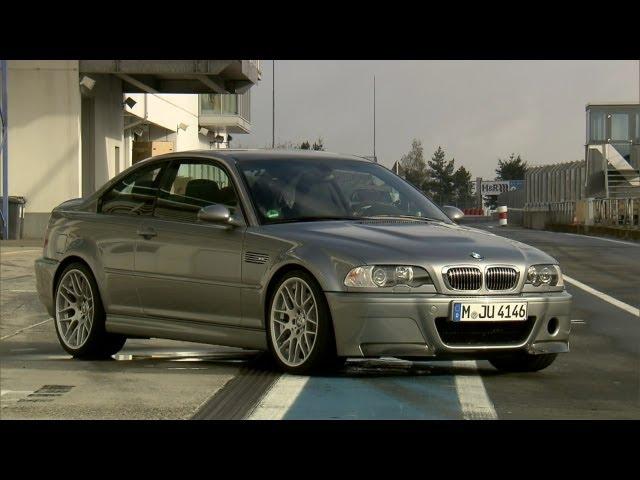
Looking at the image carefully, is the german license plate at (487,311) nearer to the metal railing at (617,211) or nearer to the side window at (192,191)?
the side window at (192,191)

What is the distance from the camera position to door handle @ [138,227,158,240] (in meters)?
9.59

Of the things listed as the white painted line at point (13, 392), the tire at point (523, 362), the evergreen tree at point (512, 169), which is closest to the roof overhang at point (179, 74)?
the tire at point (523, 362)

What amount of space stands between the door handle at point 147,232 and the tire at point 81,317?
574 mm

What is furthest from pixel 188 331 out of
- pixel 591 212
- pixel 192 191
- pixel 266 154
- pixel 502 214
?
pixel 502 214

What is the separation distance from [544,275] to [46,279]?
12.8 ft

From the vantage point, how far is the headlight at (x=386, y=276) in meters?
8.21

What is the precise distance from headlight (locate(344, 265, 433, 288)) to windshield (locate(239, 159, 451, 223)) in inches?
39.5

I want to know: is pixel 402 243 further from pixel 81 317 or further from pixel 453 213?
pixel 81 317

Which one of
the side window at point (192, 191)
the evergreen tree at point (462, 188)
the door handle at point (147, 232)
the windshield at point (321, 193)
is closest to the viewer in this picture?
the windshield at point (321, 193)

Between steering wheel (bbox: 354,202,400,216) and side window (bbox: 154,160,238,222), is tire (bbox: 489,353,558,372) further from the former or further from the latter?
side window (bbox: 154,160,238,222)

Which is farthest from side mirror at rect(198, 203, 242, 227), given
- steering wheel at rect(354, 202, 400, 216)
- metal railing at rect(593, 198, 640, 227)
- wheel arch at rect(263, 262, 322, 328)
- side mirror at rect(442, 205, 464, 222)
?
metal railing at rect(593, 198, 640, 227)

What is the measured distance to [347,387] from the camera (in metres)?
8.06
